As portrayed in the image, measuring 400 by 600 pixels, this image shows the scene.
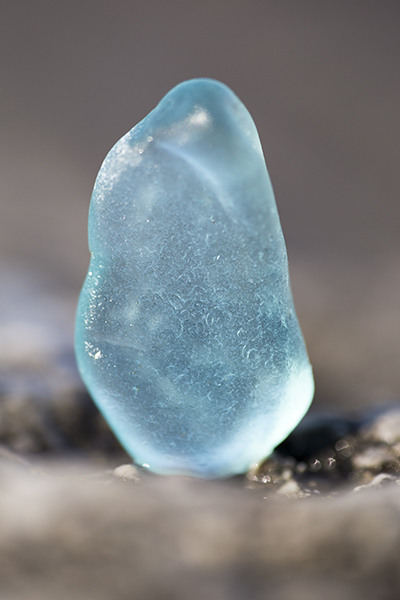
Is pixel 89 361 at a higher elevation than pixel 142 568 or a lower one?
higher

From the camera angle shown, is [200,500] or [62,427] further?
[62,427]

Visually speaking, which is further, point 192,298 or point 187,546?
point 192,298

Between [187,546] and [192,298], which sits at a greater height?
[192,298]

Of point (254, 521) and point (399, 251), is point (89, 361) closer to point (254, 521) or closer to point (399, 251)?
point (254, 521)

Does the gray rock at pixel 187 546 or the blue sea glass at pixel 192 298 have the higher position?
the blue sea glass at pixel 192 298

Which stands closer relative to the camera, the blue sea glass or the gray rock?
the gray rock

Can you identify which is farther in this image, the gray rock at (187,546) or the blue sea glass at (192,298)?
the blue sea glass at (192,298)

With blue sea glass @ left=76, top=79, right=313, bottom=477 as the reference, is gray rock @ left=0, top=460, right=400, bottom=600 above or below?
below

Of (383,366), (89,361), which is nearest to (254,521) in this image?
(89,361)
